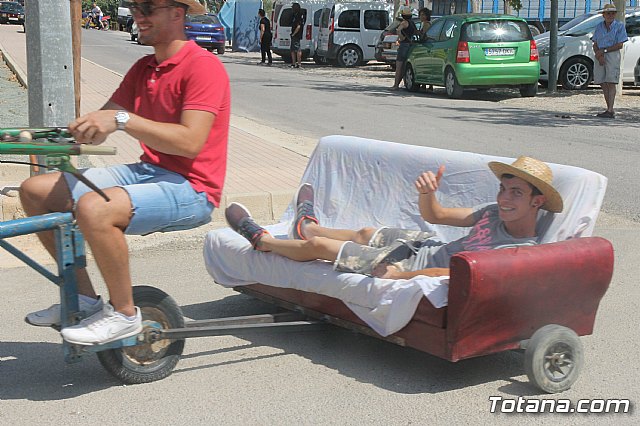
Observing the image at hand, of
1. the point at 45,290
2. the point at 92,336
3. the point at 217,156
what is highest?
the point at 217,156

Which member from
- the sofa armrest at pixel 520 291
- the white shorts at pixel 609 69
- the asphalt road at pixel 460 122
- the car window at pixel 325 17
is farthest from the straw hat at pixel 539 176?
the car window at pixel 325 17

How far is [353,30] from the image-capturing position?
30594mm

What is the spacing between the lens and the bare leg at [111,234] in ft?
13.0

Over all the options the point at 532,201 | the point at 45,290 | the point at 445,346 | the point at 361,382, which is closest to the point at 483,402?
the point at 445,346

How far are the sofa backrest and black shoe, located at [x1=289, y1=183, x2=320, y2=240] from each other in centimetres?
33

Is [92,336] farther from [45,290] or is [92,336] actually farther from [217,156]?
[45,290]

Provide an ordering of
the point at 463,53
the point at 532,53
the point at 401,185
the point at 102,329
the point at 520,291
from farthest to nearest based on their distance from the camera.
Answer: the point at 532,53 < the point at 463,53 < the point at 401,185 < the point at 520,291 < the point at 102,329

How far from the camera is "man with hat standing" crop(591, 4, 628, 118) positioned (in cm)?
1620

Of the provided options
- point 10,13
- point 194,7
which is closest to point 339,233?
point 194,7

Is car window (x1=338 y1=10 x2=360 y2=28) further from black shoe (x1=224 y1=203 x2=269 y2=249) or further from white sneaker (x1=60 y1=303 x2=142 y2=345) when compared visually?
white sneaker (x1=60 y1=303 x2=142 y2=345)

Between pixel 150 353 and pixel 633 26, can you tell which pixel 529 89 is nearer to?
pixel 633 26

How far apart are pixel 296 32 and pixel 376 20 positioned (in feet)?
8.46

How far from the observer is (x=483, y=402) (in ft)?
14.0

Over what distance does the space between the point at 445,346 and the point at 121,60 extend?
94.2ft
